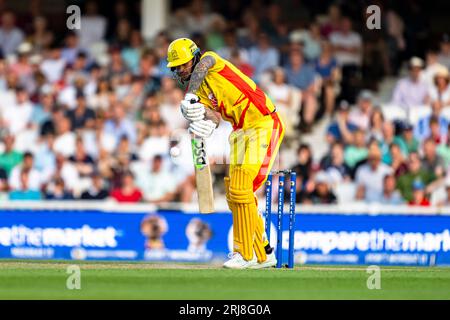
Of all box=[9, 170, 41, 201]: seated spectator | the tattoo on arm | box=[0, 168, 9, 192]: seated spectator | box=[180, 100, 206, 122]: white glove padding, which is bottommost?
box=[9, 170, 41, 201]: seated spectator

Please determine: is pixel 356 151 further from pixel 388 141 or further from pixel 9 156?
pixel 9 156

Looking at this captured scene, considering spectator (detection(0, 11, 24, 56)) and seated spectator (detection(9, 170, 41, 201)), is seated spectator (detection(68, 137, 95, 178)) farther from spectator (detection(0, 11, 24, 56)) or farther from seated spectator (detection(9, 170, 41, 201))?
spectator (detection(0, 11, 24, 56))

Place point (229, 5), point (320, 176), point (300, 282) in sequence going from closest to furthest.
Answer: point (300, 282) < point (320, 176) < point (229, 5)

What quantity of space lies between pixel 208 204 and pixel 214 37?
28.5 feet

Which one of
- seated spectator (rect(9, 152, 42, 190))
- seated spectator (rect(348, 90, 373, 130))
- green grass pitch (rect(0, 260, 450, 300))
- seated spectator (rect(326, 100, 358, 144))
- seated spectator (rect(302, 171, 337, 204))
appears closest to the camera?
green grass pitch (rect(0, 260, 450, 300))

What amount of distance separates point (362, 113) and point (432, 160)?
147 centimetres

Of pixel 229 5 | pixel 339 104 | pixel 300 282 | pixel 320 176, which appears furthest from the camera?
pixel 229 5

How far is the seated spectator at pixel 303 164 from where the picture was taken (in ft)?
53.9

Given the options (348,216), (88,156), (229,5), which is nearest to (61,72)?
(88,156)

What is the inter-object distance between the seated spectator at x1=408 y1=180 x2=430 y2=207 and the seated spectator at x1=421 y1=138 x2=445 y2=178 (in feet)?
1.45

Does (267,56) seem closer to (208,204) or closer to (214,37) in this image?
(214,37)

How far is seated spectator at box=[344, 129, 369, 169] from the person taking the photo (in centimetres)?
1700

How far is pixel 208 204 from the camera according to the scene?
34.4 ft

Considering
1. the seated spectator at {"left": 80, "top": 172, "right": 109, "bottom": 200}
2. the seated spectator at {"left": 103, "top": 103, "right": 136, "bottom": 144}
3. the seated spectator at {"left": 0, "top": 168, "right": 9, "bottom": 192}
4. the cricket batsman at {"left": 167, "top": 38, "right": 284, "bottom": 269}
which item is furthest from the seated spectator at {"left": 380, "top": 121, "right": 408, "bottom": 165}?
the cricket batsman at {"left": 167, "top": 38, "right": 284, "bottom": 269}
